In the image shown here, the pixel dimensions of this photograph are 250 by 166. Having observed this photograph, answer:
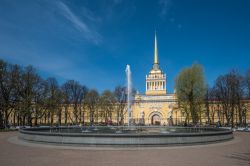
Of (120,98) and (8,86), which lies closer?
(8,86)

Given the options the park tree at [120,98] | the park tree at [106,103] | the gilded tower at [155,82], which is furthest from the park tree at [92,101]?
the gilded tower at [155,82]

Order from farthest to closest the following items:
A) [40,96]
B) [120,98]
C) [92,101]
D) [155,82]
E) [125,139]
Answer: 1. [155,82]
2. [120,98]
3. [92,101]
4. [40,96]
5. [125,139]

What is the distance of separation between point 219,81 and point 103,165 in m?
52.6

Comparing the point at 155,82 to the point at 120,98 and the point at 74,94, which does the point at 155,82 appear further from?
the point at 74,94

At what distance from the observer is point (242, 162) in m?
13.9

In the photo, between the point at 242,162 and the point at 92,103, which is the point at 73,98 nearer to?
the point at 92,103

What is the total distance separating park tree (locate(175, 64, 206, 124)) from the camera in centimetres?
5216

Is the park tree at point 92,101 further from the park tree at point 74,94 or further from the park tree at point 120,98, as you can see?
the park tree at point 120,98

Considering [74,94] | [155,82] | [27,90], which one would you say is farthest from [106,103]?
[155,82]

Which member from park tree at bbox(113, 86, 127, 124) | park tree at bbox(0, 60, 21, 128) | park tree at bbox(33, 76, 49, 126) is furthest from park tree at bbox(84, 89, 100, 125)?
park tree at bbox(0, 60, 21, 128)

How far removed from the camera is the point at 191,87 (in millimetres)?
52594

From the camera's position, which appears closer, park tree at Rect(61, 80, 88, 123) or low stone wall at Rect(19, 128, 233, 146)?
low stone wall at Rect(19, 128, 233, 146)

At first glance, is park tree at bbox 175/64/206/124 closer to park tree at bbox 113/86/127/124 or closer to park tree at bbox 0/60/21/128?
park tree at bbox 113/86/127/124

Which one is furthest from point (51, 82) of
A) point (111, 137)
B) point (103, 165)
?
point (103, 165)
